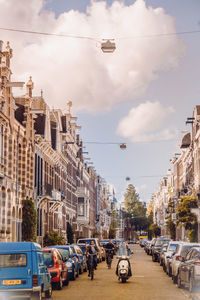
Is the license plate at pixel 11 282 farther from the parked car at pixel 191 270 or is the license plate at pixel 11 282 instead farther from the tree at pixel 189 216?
the tree at pixel 189 216

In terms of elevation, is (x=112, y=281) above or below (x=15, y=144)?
below

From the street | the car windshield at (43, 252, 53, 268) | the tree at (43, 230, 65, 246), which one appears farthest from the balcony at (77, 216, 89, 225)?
the car windshield at (43, 252, 53, 268)

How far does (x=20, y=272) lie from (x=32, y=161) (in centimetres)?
3055

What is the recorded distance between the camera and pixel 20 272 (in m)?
15.5

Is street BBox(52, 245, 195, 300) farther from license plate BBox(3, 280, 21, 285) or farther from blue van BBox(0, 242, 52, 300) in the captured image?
license plate BBox(3, 280, 21, 285)

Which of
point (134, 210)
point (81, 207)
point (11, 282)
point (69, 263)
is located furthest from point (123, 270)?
point (134, 210)

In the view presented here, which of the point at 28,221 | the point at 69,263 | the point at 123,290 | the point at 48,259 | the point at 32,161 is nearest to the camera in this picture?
the point at 123,290

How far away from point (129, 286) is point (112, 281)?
9.24 ft

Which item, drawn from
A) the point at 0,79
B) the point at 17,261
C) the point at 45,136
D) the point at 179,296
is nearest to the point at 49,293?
the point at 17,261

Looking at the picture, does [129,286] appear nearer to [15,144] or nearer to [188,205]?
[15,144]

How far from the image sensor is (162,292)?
1997cm

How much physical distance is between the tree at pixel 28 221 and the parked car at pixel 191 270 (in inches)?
873

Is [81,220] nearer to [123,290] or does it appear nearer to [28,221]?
[28,221]

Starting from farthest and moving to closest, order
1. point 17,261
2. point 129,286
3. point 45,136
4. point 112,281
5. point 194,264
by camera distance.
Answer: point 45,136
point 112,281
point 129,286
point 194,264
point 17,261
